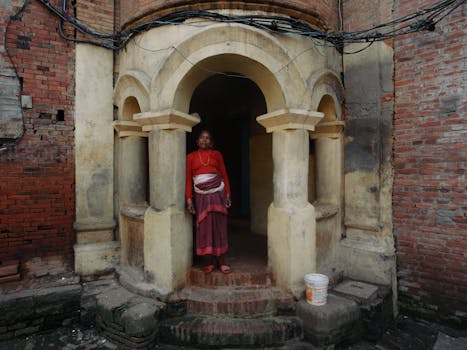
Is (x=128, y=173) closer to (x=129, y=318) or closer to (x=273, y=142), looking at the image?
(x=129, y=318)

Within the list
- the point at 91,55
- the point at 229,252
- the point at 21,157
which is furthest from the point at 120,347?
the point at 91,55

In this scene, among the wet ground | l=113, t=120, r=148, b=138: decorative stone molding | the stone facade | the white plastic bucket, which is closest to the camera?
the wet ground

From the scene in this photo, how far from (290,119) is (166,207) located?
2013 mm

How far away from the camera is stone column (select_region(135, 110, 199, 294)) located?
12.3 ft

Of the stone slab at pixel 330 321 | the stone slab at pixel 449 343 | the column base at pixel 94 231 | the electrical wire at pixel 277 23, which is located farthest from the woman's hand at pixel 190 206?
the stone slab at pixel 449 343

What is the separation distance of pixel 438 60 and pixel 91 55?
500 centimetres

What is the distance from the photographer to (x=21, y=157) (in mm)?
4109

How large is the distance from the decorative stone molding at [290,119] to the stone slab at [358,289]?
233 cm

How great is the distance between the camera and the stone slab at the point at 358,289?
3891 mm

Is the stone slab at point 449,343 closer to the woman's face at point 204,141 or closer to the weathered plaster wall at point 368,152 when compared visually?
the weathered plaster wall at point 368,152

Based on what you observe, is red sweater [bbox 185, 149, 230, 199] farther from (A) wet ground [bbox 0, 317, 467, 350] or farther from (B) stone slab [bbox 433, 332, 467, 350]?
(B) stone slab [bbox 433, 332, 467, 350]

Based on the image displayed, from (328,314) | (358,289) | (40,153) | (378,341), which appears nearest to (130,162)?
(40,153)

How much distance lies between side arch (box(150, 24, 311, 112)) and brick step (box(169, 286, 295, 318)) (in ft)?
8.09

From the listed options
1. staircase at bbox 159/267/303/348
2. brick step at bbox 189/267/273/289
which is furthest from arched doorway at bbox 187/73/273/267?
staircase at bbox 159/267/303/348
